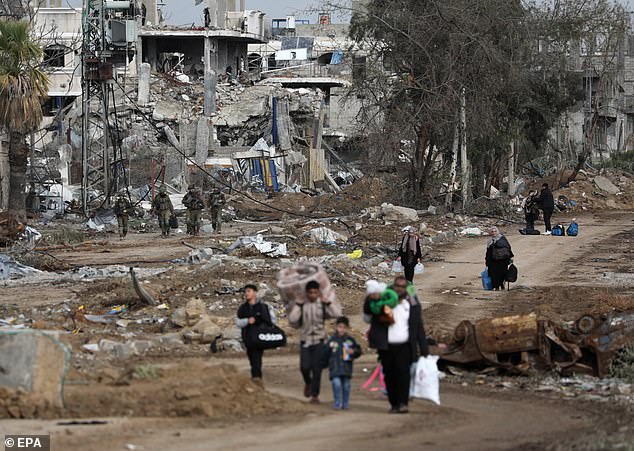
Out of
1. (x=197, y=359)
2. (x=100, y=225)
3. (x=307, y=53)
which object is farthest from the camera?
(x=307, y=53)

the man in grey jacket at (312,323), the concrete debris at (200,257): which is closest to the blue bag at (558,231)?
the concrete debris at (200,257)

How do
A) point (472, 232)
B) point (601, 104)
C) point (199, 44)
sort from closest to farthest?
point (472, 232), point (601, 104), point (199, 44)

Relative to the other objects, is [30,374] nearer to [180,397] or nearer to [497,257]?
[180,397]

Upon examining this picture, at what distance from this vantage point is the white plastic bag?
1147 centimetres

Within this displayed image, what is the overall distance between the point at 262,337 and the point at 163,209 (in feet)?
69.9

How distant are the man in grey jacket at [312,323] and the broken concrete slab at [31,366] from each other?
2345 mm

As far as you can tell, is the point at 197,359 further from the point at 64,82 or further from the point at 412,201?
the point at 64,82

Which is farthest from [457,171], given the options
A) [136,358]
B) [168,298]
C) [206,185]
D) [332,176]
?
[136,358]

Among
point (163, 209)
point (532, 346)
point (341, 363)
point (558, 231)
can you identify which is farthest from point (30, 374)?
point (558, 231)

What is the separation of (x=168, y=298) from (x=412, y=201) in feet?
76.9

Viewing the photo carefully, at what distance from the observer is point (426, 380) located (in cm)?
1149

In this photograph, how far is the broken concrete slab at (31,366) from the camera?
11.1 m

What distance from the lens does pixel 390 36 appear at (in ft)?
128

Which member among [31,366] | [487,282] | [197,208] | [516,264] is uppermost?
[31,366]
